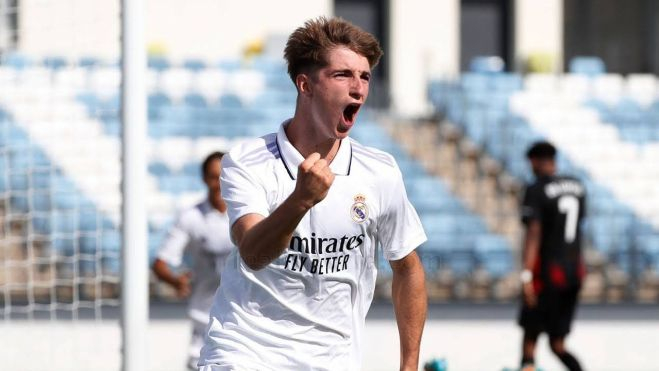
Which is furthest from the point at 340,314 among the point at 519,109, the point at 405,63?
the point at 405,63

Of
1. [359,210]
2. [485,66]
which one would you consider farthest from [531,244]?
[485,66]

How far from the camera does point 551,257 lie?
8.39m

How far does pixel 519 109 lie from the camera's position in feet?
53.4

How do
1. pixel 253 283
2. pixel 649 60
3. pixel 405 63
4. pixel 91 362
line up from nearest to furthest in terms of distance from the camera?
pixel 253 283 → pixel 91 362 → pixel 405 63 → pixel 649 60

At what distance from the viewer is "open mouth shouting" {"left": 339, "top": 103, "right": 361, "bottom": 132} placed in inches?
122

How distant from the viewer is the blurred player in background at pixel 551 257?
27.0ft

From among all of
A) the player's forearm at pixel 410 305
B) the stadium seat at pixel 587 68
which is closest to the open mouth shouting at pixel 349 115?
the player's forearm at pixel 410 305

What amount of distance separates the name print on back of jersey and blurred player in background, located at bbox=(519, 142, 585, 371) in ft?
16.3

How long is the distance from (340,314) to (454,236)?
31.2 ft

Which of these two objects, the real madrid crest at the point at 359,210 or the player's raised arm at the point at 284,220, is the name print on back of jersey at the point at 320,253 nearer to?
the real madrid crest at the point at 359,210

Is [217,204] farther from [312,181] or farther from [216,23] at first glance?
[216,23]

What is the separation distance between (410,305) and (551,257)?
16.7 feet

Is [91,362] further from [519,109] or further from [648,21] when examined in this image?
[648,21]

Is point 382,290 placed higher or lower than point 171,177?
lower
